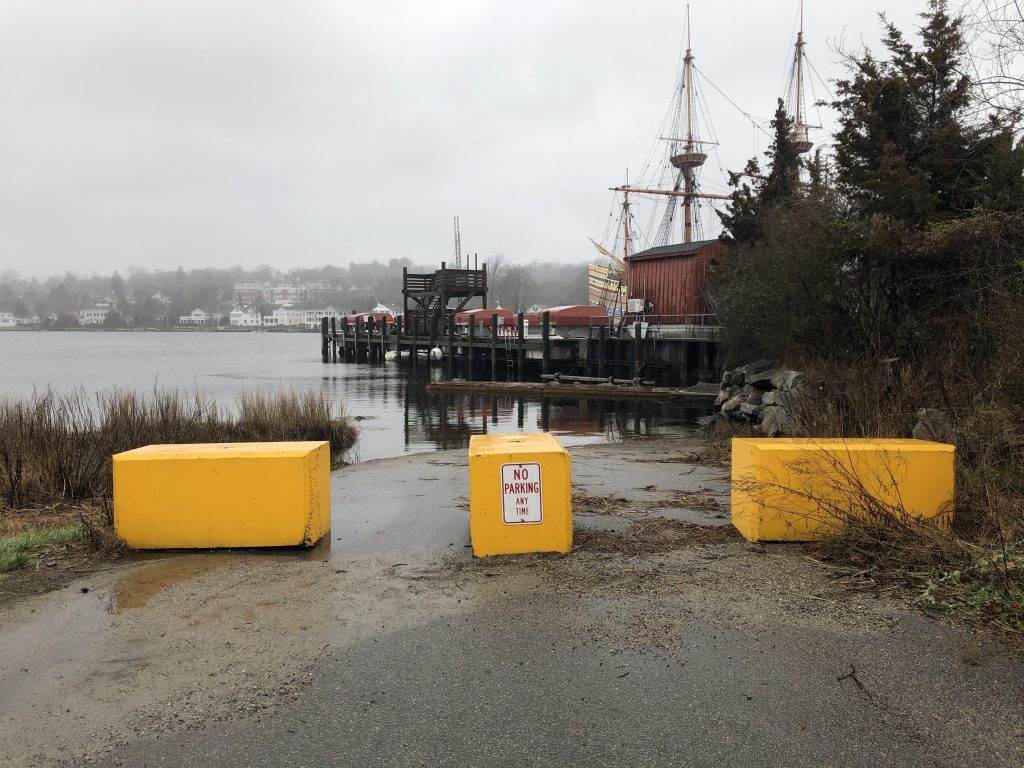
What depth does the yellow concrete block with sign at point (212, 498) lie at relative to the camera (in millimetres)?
5793

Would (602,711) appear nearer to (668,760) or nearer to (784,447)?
(668,760)

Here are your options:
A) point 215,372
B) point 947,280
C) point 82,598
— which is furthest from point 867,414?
point 215,372

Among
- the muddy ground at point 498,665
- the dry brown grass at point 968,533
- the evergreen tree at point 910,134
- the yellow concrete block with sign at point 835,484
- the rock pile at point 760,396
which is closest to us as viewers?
the muddy ground at point 498,665

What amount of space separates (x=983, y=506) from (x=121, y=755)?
580cm

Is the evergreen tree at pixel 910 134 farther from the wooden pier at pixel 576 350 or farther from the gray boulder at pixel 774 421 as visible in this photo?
the wooden pier at pixel 576 350

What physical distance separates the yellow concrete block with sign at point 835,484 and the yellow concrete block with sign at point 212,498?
11.7 feet

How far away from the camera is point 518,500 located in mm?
5531

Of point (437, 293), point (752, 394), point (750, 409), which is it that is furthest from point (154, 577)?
point (437, 293)

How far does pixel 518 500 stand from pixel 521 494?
2.0 inches

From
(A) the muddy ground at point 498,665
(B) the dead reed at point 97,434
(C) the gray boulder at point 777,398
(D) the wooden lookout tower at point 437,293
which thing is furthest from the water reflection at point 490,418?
(D) the wooden lookout tower at point 437,293

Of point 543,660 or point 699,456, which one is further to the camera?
point 699,456

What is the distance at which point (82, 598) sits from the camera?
4848mm

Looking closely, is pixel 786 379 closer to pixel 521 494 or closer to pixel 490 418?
pixel 490 418

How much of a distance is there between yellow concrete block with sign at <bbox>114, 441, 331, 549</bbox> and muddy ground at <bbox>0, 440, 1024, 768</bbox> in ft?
0.67
